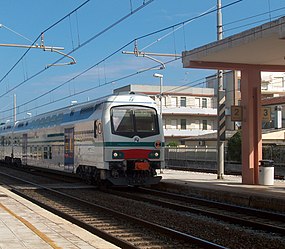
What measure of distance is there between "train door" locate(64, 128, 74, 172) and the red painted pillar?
24.0 ft

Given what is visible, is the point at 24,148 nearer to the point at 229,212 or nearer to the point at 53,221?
the point at 229,212

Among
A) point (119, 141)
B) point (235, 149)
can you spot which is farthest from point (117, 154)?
point (235, 149)

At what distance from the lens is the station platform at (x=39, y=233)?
8.10 metres

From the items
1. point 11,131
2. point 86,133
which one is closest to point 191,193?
point 86,133

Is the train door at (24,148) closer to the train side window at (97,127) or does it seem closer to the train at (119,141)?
the train at (119,141)

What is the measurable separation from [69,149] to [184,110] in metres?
47.3

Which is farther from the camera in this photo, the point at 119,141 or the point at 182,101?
the point at 182,101

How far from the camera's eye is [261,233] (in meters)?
10.9

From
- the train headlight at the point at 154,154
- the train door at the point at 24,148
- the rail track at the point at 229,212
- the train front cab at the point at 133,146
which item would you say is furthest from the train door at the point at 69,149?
the train door at the point at 24,148

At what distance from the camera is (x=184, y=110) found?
2721 inches

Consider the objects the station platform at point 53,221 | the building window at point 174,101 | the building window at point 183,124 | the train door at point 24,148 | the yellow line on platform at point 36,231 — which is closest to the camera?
the yellow line on platform at point 36,231

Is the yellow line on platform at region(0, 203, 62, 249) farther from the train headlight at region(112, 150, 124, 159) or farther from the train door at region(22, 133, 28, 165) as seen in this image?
the train door at region(22, 133, 28, 165)

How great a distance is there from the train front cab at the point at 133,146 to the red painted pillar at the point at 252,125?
3319mm

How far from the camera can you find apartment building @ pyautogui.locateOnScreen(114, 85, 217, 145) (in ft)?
224
